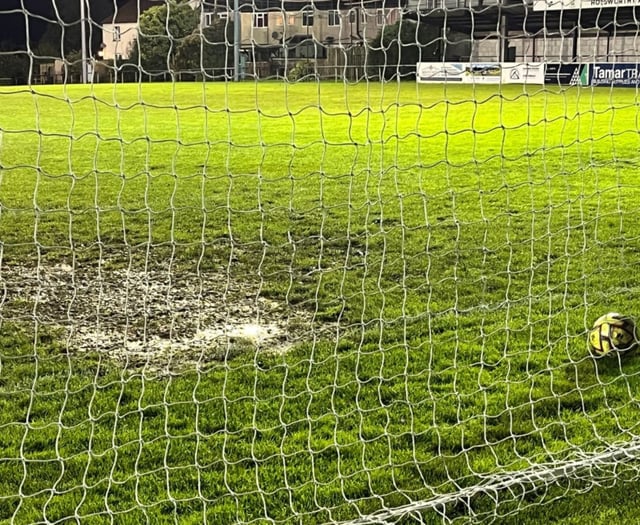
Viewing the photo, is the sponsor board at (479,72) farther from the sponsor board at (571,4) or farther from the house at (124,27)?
the house at (124,27)

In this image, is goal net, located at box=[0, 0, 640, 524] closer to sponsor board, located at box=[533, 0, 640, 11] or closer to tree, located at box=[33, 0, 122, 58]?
A: tree, located at box=[33, 0, 122, 58]

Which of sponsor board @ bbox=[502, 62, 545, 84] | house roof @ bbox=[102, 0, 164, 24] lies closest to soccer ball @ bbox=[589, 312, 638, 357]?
sponsor board @ bbox=[502, 62, 545, 84]

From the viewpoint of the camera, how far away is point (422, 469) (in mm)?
3047

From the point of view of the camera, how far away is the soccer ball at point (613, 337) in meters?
3.99

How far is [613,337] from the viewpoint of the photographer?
4020mm

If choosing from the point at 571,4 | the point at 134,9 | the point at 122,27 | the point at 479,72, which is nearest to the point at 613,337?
the point at 479,72

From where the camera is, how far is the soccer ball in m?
3.99

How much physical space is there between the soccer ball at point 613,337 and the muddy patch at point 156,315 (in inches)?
53.4

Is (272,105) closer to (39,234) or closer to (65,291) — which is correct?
(39,234)

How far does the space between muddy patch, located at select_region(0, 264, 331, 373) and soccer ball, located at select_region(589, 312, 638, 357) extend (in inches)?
53.4

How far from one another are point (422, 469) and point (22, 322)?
2.62 meters

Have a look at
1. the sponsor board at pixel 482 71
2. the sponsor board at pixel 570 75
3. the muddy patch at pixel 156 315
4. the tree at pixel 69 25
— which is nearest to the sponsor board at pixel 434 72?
the sponsor board at pixel 482 71

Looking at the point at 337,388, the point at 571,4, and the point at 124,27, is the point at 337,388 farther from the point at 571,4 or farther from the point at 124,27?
the point at 571,4

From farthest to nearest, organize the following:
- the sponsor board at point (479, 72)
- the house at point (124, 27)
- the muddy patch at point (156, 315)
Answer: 1. the sponsor board at point (479, 72)
2. the muddy patch at point (156, 315)
3. the house at point (124, 27)
